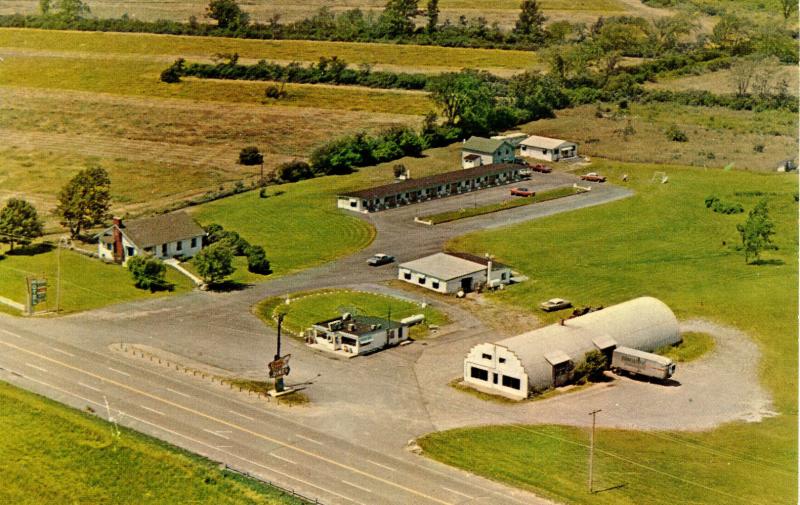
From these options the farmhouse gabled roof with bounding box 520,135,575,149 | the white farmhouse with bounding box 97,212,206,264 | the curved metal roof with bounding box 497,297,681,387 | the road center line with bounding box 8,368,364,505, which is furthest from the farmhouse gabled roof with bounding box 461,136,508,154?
the road center line with bounding box 8,368,364,505

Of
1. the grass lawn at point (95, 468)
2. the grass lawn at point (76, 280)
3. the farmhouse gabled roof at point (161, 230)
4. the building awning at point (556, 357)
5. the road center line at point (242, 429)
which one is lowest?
the grass lawn at point (95, 468)

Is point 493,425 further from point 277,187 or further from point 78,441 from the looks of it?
point 277,187

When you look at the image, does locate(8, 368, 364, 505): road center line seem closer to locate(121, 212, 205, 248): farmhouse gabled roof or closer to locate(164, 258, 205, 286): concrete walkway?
locate(164, 258, 205, 286): concrete walkway

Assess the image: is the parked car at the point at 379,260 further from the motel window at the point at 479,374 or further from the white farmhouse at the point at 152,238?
the motel window at the point at 479,374

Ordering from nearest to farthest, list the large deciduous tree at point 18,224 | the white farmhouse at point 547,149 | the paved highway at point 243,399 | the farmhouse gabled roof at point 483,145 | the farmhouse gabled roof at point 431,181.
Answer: the paved highway at point 243,399
the large deciduous tree at point 18,224
the farmhouse gabled roof at point 431,181
the farmhouse gabled roof at point 483,145
the white farmhouse at point 547,149

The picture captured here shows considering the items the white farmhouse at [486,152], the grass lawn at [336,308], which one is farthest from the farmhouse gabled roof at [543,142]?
the grass lawn at [336,308]

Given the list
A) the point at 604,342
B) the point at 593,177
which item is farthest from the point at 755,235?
the point at 593,177

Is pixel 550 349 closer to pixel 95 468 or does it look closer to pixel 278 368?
pixel 278 368
